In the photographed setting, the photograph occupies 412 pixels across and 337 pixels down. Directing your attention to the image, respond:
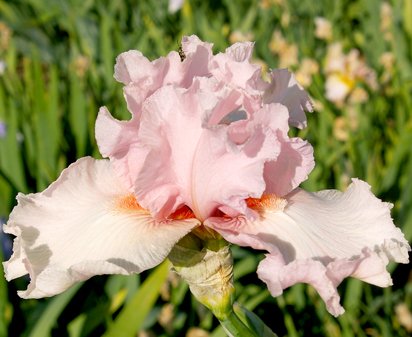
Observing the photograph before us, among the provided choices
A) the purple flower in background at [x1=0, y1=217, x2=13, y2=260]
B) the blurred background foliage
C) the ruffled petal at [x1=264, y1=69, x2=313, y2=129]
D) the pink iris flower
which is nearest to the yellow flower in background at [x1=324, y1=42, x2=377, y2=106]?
the blurred background foliage

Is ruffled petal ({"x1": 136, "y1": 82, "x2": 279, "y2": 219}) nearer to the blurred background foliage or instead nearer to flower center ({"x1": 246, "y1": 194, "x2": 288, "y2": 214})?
flower center ({"x1": 246, "y1": 194, "x2": 288, "y2": 214})

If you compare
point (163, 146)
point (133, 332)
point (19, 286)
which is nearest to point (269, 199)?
point (163, 146)

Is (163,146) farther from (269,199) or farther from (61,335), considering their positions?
(61,335)

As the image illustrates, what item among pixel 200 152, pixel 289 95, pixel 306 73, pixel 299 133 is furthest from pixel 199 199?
pixel 306 73

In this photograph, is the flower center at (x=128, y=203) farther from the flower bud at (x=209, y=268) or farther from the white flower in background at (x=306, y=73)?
the white flower in background at (x=306, y=73)

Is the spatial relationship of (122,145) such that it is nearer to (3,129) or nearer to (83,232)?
(83,232)

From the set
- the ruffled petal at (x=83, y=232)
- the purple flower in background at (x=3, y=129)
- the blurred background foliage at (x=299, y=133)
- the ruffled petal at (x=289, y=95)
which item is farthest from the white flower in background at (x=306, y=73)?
the ruffled petal at (x=83, y=232)

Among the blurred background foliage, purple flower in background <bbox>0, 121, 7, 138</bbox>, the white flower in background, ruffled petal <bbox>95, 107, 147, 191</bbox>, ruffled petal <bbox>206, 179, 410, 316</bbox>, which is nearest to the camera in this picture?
ruffled petal <bbox>206, 179, 410, 316</bbox>
